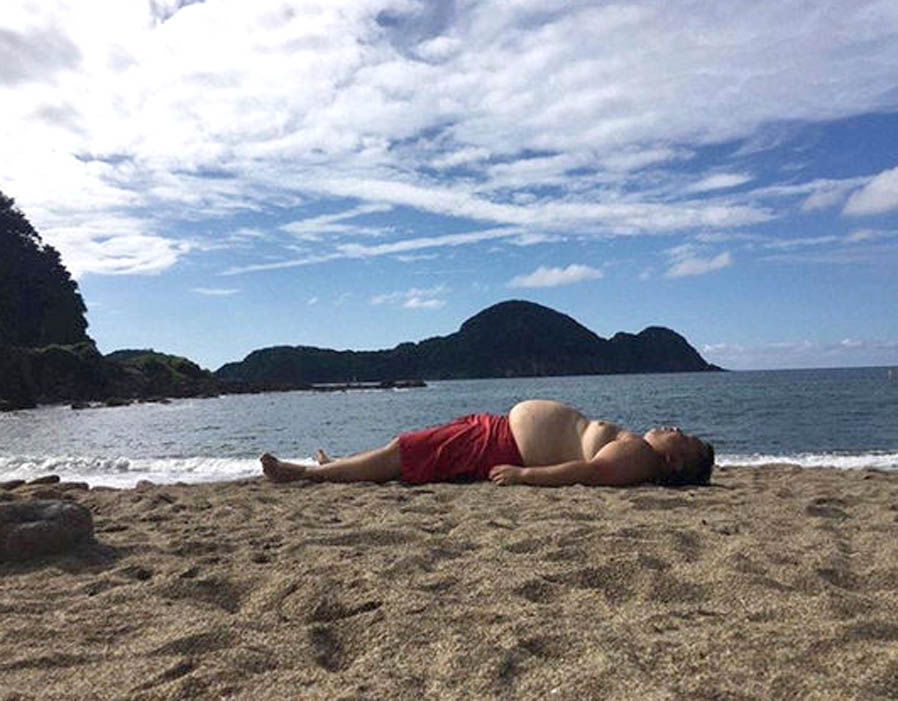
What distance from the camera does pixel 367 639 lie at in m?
3.03

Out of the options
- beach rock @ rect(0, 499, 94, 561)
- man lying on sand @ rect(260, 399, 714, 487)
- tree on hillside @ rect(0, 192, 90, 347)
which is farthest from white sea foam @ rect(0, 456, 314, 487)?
tree on hillside @ rect(0, 192, 90, 347)

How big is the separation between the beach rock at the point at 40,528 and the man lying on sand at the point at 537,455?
3.08 metres

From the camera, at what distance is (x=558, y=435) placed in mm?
6988

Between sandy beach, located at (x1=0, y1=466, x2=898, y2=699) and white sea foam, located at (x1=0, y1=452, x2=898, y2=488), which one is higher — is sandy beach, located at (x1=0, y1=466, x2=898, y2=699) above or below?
above

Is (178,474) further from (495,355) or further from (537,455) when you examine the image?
(495,355)

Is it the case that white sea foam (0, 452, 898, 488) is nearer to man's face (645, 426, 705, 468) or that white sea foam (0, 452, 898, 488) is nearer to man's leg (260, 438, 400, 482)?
man's leg (260, 438, 400, 482)

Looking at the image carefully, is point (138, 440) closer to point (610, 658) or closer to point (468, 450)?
point (468, 450)

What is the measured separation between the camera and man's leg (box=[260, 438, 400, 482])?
7453 mm

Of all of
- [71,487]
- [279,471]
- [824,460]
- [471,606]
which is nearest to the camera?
[471,606]

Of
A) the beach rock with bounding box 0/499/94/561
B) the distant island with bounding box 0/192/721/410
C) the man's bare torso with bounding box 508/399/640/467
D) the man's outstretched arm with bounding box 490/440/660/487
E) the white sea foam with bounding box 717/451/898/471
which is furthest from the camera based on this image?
the distant island with bounding box 0/192/721/410

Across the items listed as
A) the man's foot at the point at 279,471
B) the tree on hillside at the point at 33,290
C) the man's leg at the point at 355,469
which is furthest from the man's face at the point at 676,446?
the tree on hillside at the point at 33,290

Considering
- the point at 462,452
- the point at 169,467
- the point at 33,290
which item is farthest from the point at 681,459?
the point at 33,290

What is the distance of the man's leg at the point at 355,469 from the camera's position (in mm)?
7453

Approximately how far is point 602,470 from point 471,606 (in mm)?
3561
